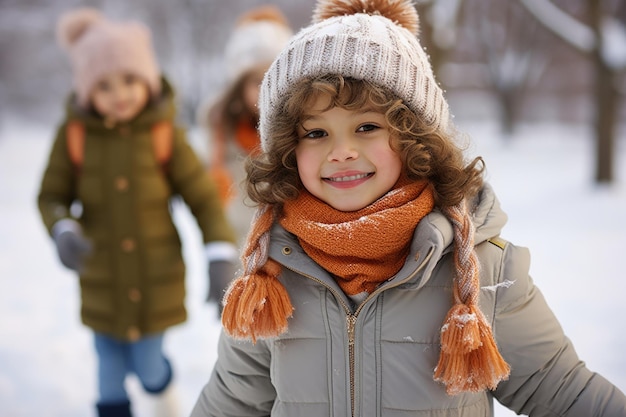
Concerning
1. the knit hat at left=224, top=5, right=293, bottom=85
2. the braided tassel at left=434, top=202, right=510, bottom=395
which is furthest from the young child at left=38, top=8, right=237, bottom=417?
the braided tassel at left=434, top=202, right=510, bottom=395

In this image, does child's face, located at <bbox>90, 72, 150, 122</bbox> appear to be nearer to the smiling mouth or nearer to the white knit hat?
the white knit hat

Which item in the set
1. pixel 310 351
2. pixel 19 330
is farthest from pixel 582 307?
pixel 19 330

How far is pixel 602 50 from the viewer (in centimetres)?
880

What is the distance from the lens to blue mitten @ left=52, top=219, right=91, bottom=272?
97.3 inches

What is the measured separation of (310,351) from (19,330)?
3683mm

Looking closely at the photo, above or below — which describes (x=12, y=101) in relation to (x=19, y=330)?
above

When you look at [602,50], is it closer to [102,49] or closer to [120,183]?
[102,49]

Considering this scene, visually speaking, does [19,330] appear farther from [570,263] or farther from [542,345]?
[570,263]

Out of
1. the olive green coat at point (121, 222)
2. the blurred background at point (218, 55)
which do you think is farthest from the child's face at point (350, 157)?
the blurred background at point (218, 55)

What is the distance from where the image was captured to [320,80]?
1.42 meters

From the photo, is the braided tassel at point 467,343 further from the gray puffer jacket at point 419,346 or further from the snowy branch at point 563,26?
the snowy branch at point 563,26

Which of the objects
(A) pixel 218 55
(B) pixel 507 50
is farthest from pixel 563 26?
(A) pixel 218 55

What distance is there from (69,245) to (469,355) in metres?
1.83

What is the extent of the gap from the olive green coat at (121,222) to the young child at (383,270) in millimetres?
1356
